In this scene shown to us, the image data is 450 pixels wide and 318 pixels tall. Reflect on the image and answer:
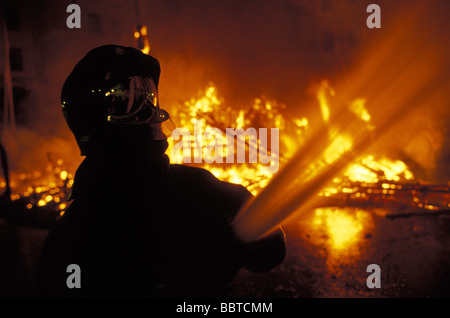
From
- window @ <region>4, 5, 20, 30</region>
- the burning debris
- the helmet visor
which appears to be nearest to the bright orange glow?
the burning debris

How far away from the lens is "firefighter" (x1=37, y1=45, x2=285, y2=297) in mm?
1700

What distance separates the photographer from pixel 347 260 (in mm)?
4566

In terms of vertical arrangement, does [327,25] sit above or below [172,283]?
above

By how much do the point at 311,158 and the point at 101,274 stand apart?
1.67 meters

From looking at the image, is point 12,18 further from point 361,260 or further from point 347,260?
point 361,260

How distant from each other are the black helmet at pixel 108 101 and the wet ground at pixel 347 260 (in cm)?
314

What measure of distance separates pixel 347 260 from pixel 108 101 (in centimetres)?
434

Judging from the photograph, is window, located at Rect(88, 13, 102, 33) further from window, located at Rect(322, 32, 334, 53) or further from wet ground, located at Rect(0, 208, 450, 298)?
wet ground, located at Rect(0, 208, 450, 298)

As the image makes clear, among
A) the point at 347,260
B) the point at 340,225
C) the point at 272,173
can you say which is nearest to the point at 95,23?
the point at 272,173

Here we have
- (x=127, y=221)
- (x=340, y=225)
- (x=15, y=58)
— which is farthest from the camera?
(x=15, y=58)

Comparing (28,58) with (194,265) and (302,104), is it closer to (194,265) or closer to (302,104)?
(302,104)

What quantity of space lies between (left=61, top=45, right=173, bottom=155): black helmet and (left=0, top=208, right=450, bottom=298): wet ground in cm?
314

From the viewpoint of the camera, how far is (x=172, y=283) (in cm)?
179

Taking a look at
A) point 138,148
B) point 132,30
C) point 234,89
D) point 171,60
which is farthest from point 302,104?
point 138,148
